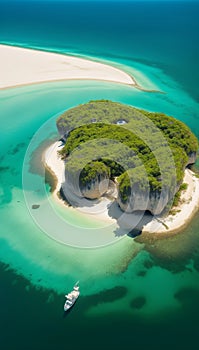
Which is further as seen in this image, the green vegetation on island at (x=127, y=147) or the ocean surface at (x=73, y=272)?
the green vegetation on island at (x=127, y=147)

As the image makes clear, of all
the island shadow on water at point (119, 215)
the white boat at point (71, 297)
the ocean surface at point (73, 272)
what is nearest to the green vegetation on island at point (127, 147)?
the island shadow on water at point (119, 215)

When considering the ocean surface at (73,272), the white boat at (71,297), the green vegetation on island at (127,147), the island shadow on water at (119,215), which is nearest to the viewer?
the ocean surface at (73,272)

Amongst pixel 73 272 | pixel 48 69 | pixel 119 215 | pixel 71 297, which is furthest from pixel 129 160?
pixel 48 69

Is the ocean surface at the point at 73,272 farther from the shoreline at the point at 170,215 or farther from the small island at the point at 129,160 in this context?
the small island at the point at 129,160

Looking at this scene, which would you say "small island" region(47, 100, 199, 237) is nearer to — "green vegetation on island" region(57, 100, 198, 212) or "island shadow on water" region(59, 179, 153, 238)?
"green vegetation on island" region(57, 100, 198, 212)

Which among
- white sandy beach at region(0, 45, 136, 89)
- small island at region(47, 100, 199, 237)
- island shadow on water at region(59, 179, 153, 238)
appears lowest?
island shadow on water at region(59, 179, 153, 238)

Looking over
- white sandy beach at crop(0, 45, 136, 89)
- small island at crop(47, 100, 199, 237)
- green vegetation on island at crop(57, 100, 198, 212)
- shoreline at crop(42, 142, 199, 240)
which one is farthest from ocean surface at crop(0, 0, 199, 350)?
white sandy beach at crop(0, 45, 136, 89)
